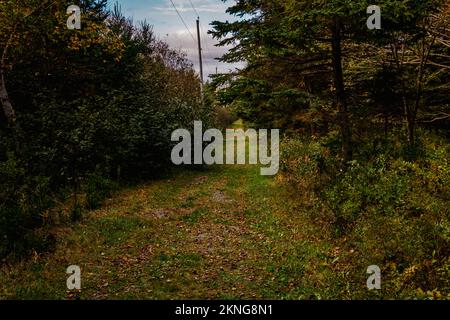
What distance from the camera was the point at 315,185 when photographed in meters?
13.5

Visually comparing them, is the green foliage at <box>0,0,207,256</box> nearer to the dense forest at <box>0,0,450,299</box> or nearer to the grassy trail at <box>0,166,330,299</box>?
the dense forest at <box>0,0,450,299</box>

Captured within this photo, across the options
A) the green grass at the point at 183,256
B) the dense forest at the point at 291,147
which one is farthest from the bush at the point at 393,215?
the green grass at the point at 183,256

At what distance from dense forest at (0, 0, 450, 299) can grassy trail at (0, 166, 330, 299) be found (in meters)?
0.10

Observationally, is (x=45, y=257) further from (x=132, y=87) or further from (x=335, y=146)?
(x=132, y=87)

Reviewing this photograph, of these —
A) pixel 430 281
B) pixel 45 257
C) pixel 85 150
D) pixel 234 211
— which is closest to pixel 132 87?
pixel 85 150

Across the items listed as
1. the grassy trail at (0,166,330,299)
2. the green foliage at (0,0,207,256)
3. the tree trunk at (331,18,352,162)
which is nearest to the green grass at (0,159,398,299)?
the grassy trail at (0,166,330,299)

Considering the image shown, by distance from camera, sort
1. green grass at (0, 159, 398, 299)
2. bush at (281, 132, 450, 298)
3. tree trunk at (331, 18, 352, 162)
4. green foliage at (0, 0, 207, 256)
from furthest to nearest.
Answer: tree trunk at (331, 18, 352, 162)
green foliage at (0, 0, 207, 256)
green grass at (0, 159, 398, 299)
bush at (281, 132, 450, 298)

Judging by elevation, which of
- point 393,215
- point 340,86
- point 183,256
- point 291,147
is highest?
point 340,86

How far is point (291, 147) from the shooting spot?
65.0 feet

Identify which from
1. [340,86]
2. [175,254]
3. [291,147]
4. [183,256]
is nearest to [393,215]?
[340,86]

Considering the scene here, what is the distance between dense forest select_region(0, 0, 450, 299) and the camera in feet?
25.7

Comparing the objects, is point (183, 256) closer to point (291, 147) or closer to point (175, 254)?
point (175, 254)

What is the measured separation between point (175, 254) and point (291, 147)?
11812 millimetres

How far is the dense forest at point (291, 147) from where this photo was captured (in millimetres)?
7836
